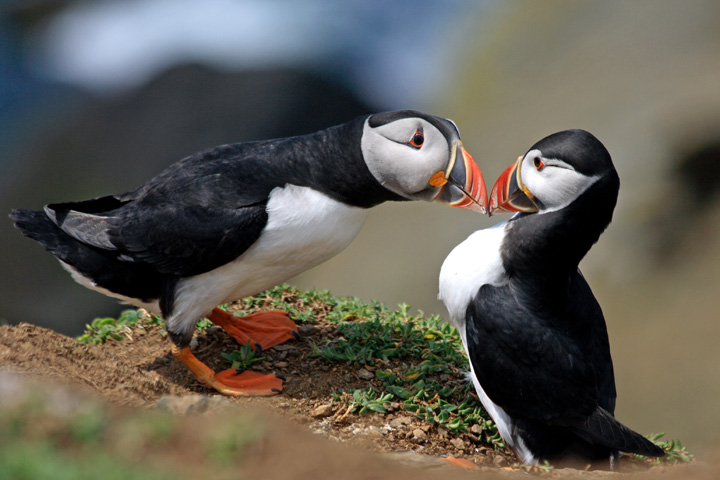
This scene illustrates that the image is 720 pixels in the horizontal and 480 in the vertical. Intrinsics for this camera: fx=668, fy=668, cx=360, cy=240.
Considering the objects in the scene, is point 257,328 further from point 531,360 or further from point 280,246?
point 531,360

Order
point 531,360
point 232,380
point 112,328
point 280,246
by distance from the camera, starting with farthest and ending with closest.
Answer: point 112,328 < point 232,380 < point 280,246 < point 531,360

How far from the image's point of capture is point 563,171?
357 centimetres

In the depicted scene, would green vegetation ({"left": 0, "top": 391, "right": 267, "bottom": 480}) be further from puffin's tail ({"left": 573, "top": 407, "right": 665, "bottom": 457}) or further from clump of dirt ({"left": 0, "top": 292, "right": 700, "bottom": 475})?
puffin's tail ({"left": 573, "top": 407, "right": 665, "bottom": 457})

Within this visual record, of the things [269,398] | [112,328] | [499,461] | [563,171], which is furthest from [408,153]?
[112,328]

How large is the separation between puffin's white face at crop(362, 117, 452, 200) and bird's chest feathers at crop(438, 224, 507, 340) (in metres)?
0.44

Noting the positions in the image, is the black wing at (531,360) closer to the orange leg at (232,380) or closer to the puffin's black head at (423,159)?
the puffin's black head at (423,159)

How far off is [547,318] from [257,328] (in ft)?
6.60

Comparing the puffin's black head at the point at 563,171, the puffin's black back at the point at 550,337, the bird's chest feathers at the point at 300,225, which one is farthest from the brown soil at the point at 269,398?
the puffin's black head at the point at 563,171

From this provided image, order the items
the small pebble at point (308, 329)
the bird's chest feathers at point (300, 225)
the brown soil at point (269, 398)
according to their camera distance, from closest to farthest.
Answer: the brown soil at point (269, 398)
the bird's chest feathers at point (300, 225)
the small pebble at point (308, 329)

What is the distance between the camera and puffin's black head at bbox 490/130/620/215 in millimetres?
3529

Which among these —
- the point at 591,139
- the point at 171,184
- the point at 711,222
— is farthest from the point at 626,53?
the point at 171,184

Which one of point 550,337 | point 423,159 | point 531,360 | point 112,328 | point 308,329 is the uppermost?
point 423,159

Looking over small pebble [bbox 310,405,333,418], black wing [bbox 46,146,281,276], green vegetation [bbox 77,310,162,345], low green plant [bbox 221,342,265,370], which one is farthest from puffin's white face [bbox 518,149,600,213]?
green vegetation [bbox 77,310,162,345]

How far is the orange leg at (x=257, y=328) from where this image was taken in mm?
4617
